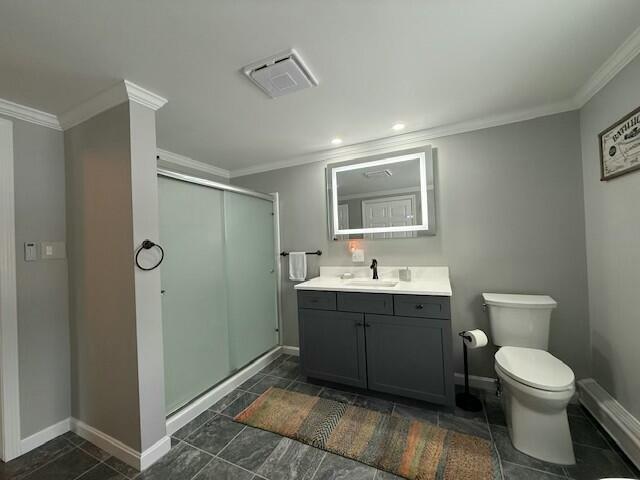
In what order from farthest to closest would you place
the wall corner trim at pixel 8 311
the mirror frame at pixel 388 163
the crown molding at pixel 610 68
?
the mirror frame at pixel 388 163 < the wall corner trim at pixel 8 311 < the crown molding at pixel 610 68

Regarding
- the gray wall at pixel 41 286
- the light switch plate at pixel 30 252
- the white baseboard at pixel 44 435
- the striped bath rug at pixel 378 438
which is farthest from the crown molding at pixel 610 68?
the white baseboard at pixel 44 435

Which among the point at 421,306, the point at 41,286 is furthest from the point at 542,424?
the point at 41,286

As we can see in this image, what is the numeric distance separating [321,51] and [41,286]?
219 cm

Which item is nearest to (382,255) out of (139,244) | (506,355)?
(506,355)

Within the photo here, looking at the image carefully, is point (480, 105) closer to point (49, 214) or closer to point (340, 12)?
point (340, 12)

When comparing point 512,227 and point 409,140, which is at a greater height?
point 409,140

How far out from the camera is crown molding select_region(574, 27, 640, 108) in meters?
1.24

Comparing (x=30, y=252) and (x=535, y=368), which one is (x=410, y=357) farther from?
(x=30, y=252)

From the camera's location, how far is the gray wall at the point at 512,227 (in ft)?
5.94

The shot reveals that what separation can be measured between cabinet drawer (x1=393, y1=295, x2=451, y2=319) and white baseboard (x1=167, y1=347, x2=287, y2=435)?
147 centimetres

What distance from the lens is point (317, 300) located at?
210 cm

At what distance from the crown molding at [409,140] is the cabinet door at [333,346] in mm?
1493

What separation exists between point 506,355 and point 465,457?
2.04ft

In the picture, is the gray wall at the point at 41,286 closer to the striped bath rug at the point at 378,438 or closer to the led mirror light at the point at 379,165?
the striped bath rug at the point at 378,438
